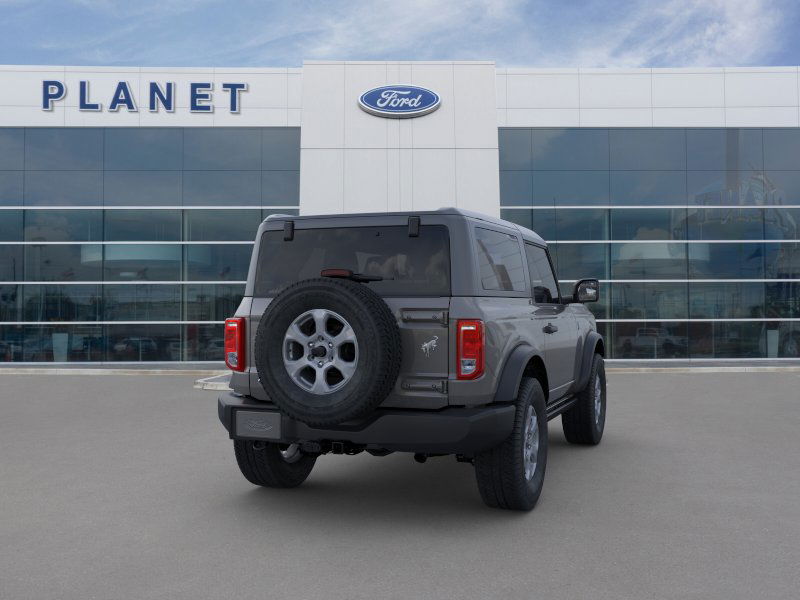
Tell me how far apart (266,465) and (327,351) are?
59.6 inches

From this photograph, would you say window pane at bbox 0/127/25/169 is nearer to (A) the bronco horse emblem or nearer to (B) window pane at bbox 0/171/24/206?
(B) window pane at bbox 0/171/24/206

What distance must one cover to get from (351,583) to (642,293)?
19.7m

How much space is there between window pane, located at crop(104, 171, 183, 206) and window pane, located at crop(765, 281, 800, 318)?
17.5 meters

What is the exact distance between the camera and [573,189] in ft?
73.2

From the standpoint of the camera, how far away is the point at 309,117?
72.2 feet

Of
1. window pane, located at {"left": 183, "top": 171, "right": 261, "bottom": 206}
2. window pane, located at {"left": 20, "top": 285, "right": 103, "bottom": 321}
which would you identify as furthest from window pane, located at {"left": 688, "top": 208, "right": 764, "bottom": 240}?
window pane, located at {"left": 20, "top": 285, "right": 103, "bottom": 321}

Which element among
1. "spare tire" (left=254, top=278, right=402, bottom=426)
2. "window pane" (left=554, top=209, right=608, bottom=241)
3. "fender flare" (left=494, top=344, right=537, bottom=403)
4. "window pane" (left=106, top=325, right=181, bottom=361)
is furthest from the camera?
"window pane" (left=554, top=209, right=608, bottom=241)

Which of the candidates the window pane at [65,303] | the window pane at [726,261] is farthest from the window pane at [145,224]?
the window pane at [726,261]

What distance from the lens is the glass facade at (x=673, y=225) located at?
22.1 meters

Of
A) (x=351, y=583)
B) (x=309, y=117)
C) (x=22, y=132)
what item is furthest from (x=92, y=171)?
(x=351, y=583)

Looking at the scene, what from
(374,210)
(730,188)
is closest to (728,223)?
(730,188)

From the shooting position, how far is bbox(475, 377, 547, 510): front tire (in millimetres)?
4973

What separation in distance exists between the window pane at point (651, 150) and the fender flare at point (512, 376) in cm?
1845

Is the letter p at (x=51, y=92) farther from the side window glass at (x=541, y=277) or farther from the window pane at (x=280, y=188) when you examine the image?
the side window glass at (x=541, y=277)
